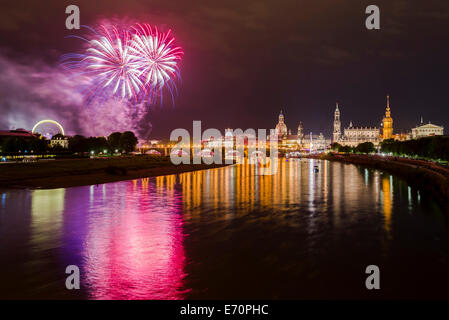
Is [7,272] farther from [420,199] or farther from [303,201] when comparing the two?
[420,199]

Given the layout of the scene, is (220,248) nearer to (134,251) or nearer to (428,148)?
(134,251)

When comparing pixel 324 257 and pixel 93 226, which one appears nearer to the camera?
pixel 324 257

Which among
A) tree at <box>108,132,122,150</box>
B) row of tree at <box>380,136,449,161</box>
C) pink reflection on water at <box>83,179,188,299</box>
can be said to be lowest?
pink reflection on water at <box>83,179,188,299</box>

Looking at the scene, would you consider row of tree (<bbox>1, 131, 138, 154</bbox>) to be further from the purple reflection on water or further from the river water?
the purple reflection on water

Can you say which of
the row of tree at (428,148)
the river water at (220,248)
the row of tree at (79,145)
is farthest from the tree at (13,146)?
the row of tree at (428,148)

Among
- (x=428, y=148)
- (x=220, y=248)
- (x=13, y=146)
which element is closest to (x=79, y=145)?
(x=13, y=146)

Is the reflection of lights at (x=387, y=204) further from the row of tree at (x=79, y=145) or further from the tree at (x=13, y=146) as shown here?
the row of tree at (x=79, y=145)

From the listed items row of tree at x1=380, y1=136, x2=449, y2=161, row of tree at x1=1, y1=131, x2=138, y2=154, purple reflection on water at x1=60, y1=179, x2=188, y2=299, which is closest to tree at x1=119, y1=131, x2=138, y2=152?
row of tree at x1=1, y1=131, x2=138, y2=154
